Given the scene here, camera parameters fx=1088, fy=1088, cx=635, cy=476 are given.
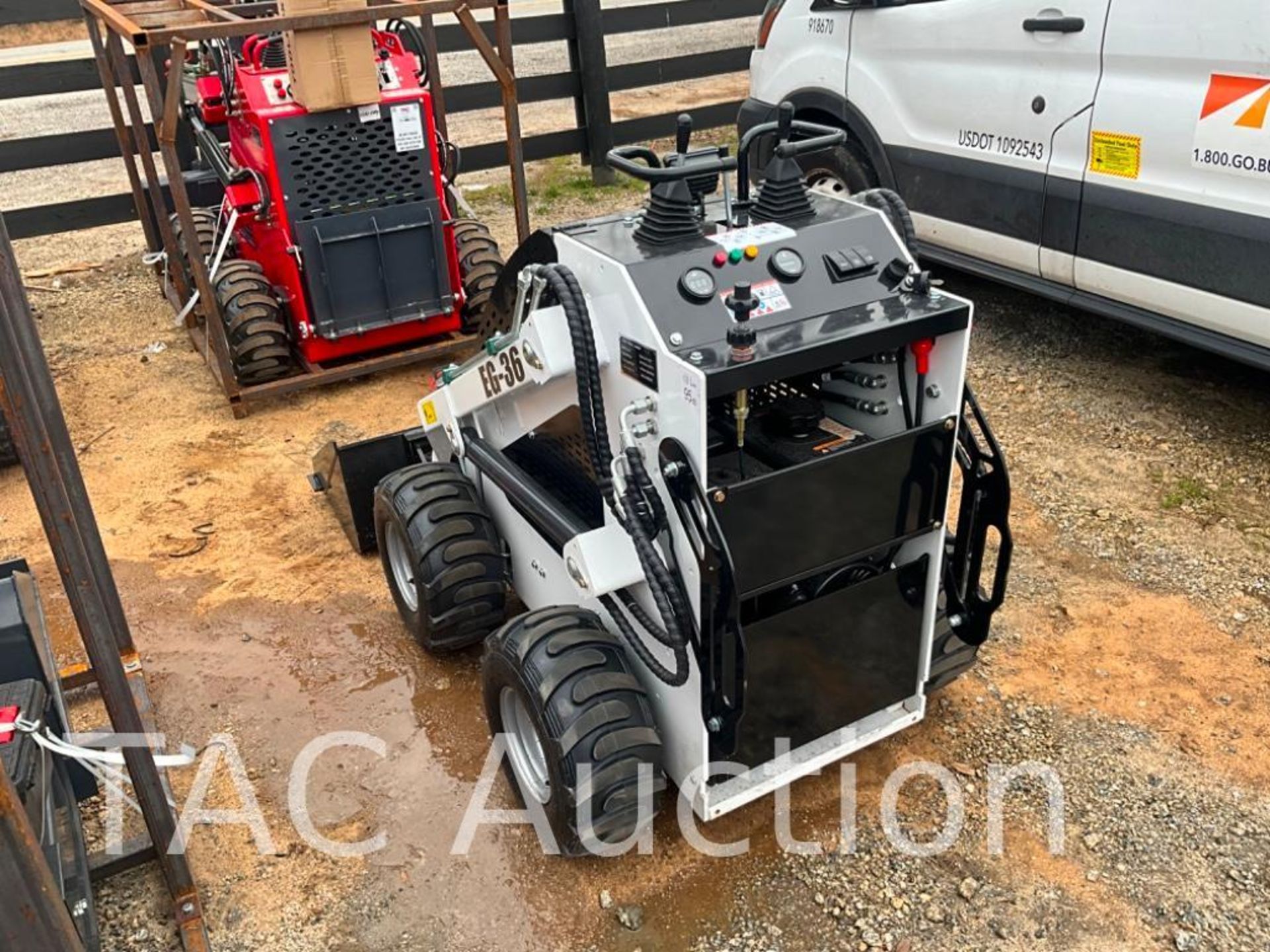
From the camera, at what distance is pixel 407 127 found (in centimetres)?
510

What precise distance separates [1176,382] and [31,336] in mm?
4568

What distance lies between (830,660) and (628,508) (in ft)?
2.20

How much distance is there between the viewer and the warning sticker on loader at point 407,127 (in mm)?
5055

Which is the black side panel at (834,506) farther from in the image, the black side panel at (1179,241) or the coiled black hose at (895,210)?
the black side panel at (1179,241)

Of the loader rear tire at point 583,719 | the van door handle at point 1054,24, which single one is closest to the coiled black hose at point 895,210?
the loader rear tire at point 583,719

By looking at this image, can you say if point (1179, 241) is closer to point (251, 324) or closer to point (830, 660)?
point (830, 660)

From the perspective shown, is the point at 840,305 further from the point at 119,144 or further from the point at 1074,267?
the point at 119,144

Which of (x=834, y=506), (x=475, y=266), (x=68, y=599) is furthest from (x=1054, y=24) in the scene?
(x=68, y=599)

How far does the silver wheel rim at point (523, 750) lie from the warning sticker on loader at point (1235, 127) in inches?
125

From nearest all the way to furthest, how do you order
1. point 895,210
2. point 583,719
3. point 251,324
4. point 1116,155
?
point 583,719, point 895,210, point 1116,155, point 251,324

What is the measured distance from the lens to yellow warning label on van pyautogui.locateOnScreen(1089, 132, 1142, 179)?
4.28m

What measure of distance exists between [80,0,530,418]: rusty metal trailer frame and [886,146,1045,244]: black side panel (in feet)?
6.40

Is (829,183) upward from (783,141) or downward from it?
downward

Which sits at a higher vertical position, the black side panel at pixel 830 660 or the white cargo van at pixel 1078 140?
the white cargo van at pixel 1078 140
